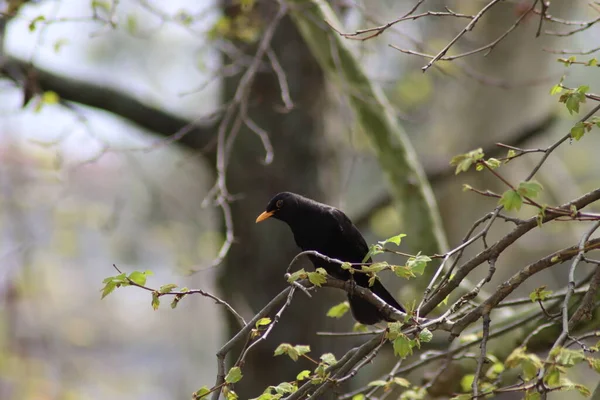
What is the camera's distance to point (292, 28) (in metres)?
6.23

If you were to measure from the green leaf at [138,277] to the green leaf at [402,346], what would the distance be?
920mm

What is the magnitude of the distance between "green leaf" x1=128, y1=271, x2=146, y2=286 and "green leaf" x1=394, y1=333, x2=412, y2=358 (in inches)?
36.2

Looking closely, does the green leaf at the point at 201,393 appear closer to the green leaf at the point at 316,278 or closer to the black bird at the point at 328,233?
the green leaf at the point at 316,278

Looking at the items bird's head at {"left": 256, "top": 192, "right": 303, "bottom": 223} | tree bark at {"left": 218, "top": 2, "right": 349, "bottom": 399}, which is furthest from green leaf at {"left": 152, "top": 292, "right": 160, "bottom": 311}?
tree bark at {"left": 218, "top": 2, "right": 349, "bottom": 399}

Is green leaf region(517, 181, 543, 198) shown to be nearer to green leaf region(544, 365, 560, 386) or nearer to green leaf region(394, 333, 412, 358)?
green leaf region(544, 365, 560, 386)

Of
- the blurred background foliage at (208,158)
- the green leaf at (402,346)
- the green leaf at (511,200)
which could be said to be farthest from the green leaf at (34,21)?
the green leaf at (511,200)

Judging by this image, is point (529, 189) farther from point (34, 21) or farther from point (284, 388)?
point (34, 21)

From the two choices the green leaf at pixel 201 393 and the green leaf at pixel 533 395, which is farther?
the green leaf at pixel 201 393

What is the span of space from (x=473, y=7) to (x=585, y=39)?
10170mm

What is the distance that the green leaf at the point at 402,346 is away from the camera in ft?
7.46

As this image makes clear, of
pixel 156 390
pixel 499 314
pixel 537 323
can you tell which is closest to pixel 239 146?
pixel 499 314

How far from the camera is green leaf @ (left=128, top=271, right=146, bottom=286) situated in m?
2.48

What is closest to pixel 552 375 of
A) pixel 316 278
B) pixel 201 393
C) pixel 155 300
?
pixel 316 278

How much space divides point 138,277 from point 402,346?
0.97m
